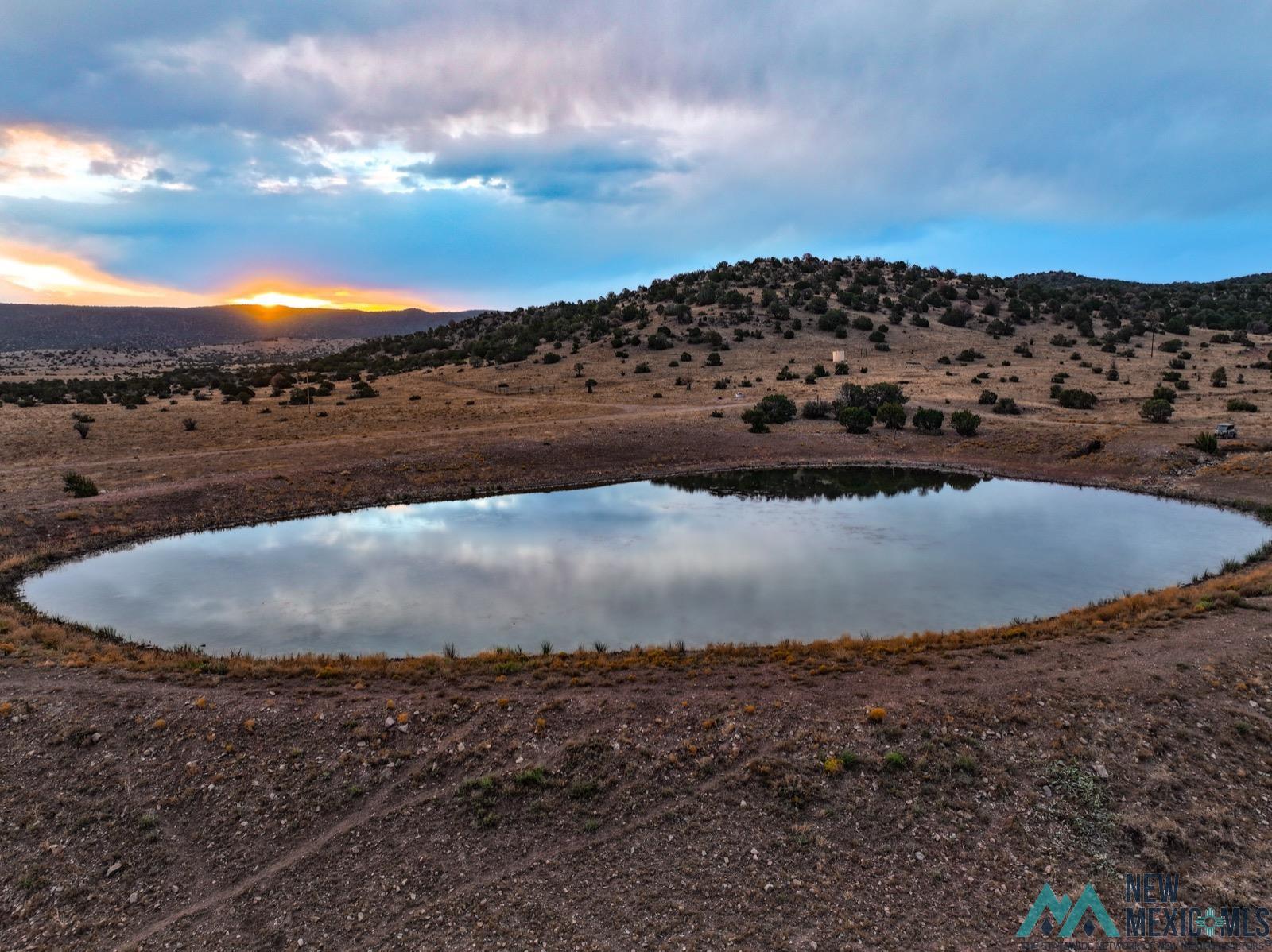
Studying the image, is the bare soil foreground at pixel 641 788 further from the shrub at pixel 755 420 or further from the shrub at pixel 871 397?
the shrub at pixel 871 397

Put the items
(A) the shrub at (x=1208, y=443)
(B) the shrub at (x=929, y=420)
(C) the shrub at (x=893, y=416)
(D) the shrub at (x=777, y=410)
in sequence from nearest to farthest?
(A) the shrub at (x=1208, y=443) → (B) the shrub at (x=929, y=420) → (C) the shrub at (x=893, y=416) → (D) the shrub at (x=777, y=410)

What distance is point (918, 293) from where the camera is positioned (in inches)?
3986

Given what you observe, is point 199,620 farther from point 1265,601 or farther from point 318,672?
point 1265,601

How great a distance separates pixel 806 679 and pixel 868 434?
3693 cm

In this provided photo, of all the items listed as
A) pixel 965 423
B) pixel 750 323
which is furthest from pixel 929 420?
pixel 750 323

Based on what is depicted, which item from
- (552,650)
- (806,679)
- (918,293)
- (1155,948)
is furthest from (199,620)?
(918,293)

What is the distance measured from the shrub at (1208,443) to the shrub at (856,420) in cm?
1867

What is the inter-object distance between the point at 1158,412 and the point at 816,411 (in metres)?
22.3

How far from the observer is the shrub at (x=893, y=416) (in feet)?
Answer: 161

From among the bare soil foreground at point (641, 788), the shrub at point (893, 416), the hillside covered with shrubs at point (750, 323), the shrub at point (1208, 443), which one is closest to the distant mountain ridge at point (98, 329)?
the hillside covered with shrubs at point (750, 323)

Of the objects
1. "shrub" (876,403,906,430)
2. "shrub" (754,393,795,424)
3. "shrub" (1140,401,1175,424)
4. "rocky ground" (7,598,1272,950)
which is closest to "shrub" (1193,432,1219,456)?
"shrub" (1140,401,1175,424)

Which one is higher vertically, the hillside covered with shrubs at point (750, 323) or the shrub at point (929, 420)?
the hillside covered with shrubs at point (750, 323)

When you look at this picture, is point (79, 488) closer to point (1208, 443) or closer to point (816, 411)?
point (816, 411)

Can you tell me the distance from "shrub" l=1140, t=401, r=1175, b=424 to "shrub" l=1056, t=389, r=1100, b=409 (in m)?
6.38
